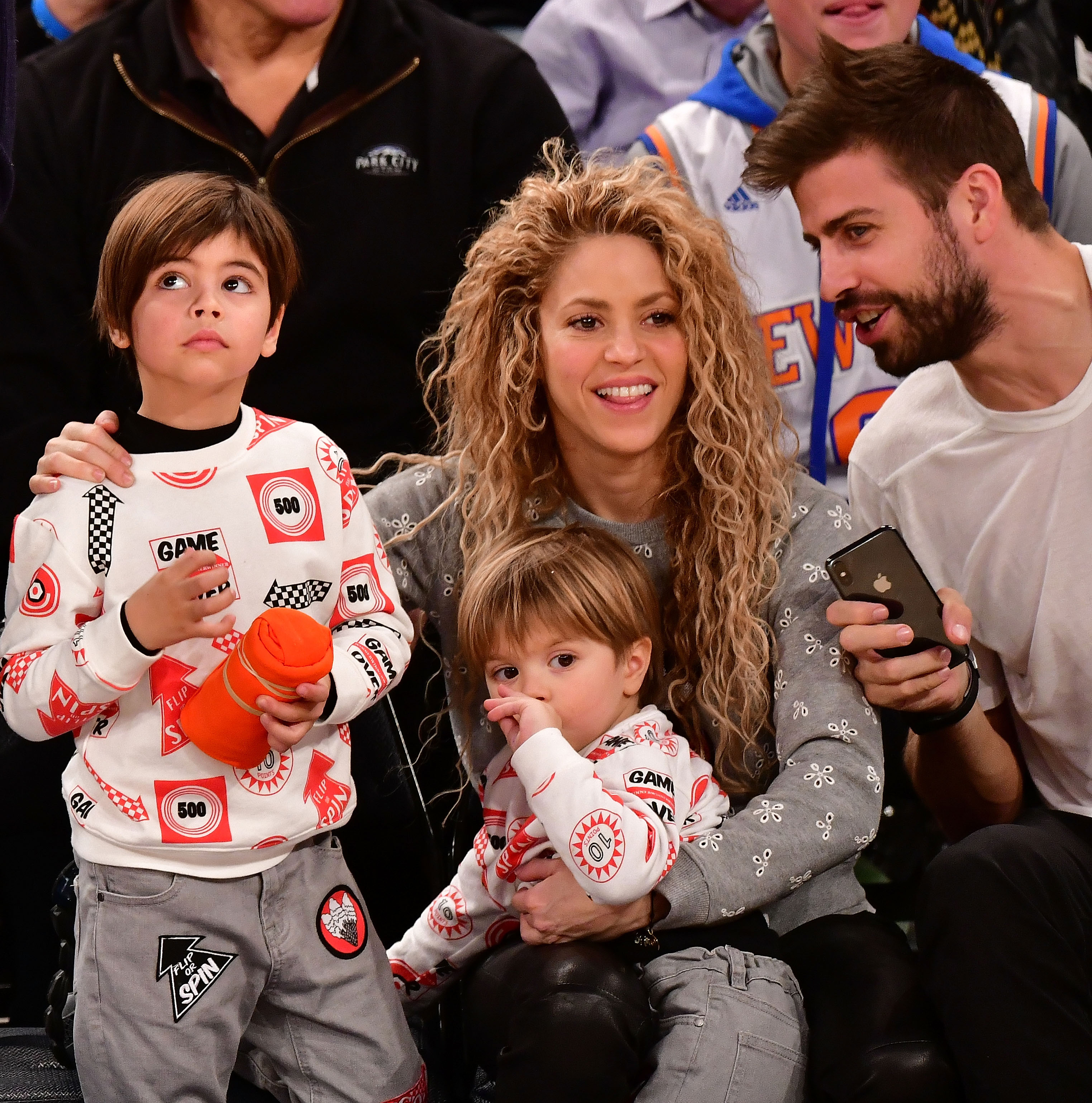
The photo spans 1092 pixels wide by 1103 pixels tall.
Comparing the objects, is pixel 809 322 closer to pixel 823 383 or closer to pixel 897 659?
pixel 823 383

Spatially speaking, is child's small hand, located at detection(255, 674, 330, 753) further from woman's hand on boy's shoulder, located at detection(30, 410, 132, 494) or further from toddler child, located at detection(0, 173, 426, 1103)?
woman's hand on boy's shoulder, located at detection(30, 410, 132, 494)

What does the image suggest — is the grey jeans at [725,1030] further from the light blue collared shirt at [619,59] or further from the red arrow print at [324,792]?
the light blue collared shirt at [619,59]

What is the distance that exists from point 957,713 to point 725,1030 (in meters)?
0.51

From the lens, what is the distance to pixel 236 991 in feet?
4.88

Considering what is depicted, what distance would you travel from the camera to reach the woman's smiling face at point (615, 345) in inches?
71.4

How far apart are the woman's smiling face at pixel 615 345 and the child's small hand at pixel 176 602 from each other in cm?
59

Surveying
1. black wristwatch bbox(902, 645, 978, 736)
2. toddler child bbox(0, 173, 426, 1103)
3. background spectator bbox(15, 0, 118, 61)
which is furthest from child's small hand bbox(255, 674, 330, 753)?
background spectator bbox(15, 0, 118, 61)

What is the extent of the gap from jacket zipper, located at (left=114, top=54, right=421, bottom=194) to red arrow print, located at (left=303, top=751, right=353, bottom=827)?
0.99 metres

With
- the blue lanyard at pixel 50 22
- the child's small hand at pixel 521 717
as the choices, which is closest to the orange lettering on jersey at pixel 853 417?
the child's small hand at pixel 521 717

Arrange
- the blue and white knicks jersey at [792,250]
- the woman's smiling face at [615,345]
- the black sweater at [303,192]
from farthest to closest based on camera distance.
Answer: the blue and white knicks jersey at [792,250]
the black sweater at [303,192]
the woman's smiling face at [615,345]

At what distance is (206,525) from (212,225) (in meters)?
0.31

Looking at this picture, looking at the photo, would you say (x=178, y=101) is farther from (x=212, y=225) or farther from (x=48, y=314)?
(x=212, y=225)

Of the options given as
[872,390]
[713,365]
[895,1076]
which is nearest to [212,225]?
[713,365]

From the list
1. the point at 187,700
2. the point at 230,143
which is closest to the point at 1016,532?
the point at 187,700
